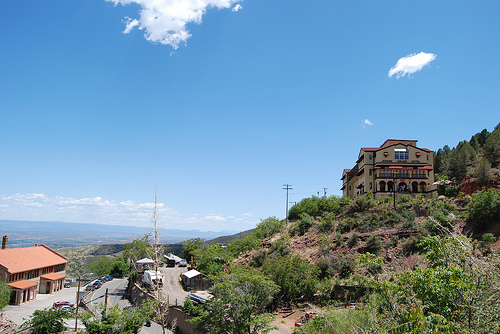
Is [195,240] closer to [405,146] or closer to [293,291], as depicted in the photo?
[293,291]

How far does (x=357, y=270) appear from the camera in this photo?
106ft

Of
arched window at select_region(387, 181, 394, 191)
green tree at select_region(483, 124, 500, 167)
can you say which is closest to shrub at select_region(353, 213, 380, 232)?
arched window at select_region(387, 181, 394, 191)

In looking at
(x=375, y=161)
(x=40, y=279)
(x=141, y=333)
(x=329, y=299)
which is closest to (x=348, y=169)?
(x=375, y=161)

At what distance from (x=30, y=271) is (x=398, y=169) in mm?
59219

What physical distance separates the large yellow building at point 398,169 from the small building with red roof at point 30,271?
5233cm

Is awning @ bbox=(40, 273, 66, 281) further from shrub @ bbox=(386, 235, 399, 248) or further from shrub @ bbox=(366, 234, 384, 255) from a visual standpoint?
shrub @ bbox=(386, 235, 399, 248)

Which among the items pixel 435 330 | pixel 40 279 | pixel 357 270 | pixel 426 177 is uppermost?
pixel 426 177

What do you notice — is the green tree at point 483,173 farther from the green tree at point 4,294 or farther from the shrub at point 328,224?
the green tree at point 4,294

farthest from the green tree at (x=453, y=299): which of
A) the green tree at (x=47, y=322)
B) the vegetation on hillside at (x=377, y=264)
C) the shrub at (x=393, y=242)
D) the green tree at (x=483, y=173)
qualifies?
the green tree at (x=483, y=173)

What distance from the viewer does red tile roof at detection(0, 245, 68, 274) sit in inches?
1777

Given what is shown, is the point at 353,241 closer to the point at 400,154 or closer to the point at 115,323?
the point at 400,154

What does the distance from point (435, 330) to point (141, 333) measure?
1096 inches

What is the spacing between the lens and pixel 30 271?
1900 inches

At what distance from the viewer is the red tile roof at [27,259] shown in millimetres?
45125
